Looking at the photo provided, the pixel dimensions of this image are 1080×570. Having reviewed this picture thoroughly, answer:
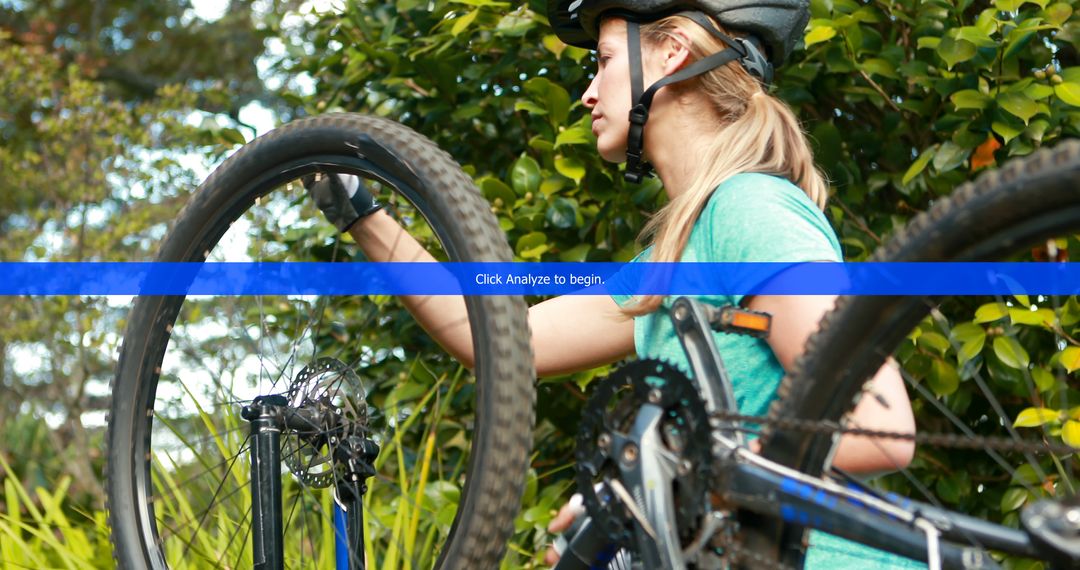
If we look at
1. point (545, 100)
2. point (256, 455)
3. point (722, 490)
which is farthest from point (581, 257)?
point (722, 490)

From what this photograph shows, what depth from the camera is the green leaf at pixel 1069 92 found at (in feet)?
5.95

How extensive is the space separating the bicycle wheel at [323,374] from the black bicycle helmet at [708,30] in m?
0.35

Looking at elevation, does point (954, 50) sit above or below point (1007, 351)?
above

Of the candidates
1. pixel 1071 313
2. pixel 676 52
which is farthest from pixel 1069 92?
pixel 676 52

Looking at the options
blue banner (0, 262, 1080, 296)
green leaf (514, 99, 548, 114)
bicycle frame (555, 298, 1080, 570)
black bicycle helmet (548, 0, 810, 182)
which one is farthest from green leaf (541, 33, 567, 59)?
bicycle frame (555, 298, 1080, 570)

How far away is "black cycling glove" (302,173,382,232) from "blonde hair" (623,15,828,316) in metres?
0.39

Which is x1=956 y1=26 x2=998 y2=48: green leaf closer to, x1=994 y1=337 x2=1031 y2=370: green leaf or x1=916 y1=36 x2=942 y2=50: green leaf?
x1=916 y1=36 x2=942 y2=50: green leaf

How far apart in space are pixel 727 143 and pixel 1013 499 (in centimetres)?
78

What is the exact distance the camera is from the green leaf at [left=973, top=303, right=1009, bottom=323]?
1.71m

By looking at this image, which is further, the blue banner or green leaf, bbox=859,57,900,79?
green leaf, bbox=859,57,900,79

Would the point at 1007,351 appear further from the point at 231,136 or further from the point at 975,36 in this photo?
the point at 231,136

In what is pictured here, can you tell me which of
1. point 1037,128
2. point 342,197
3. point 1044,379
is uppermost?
point 342,197

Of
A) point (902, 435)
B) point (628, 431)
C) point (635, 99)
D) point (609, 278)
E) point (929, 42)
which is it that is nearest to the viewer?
point (902, 435)

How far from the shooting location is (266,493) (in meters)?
1.32
